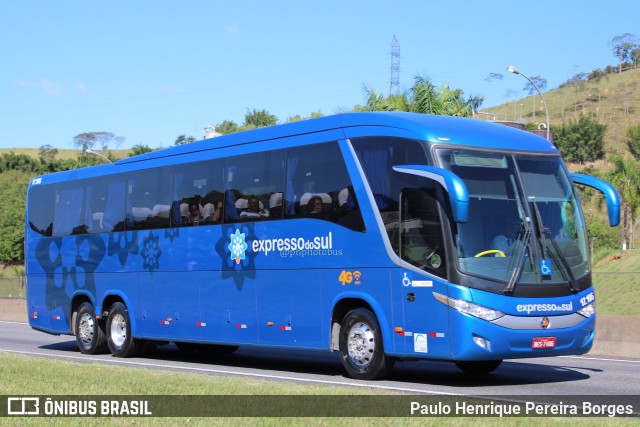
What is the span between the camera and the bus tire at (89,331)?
888 inches

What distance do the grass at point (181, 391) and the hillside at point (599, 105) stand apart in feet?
403

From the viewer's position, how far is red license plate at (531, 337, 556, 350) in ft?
46.3

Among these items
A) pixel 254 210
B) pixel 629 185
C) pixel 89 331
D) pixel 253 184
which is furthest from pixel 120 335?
pixel 629 185

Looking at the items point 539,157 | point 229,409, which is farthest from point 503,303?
point 229,409

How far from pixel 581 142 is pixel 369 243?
118 m

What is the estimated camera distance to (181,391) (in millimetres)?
12398

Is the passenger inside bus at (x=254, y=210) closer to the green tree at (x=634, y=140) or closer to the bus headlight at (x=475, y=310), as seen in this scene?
the bus headlight at (x=475, y=310)

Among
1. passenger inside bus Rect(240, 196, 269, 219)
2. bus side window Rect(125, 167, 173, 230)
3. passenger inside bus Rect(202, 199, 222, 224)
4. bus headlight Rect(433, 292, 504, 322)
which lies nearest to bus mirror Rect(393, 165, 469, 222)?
bus headlight Rect(433, 292, 504, 322)

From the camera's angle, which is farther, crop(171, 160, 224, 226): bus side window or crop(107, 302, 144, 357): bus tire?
crop(107, 302, 144, 357): bus tire

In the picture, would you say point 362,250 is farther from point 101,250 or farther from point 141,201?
point 101,250

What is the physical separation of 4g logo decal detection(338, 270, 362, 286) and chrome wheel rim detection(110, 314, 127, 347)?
7661 mm

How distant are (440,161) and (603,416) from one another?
15.4 ft

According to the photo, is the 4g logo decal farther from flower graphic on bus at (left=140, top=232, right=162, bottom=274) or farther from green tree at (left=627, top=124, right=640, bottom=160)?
green tree at (left=627, top=124, right=640, bottom=160)

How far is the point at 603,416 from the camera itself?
35.7ft
